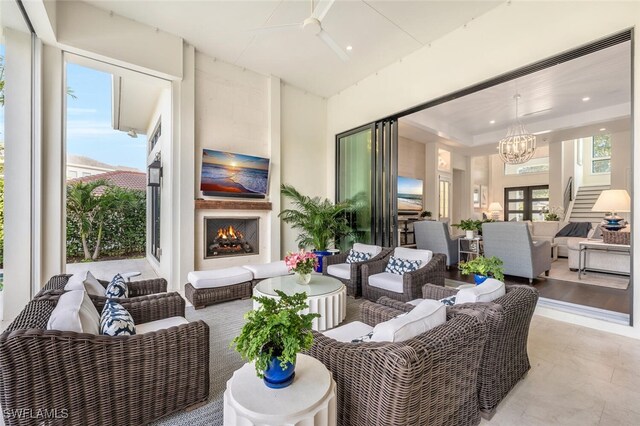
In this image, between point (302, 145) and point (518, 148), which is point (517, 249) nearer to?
point (518, 148)

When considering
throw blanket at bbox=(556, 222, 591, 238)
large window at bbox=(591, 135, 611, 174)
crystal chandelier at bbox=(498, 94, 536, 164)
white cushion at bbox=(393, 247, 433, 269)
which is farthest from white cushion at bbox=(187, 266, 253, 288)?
large window at bbox=(591, 135, 611, 174)

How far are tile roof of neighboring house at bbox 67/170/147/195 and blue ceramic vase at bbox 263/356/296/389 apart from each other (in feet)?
23.7

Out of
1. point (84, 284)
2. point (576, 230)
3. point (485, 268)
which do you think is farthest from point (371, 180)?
point (576, 230)

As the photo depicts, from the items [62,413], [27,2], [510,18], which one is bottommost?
[62,413]

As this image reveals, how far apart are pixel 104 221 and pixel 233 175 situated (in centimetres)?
407

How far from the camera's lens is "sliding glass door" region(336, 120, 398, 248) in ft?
16.6

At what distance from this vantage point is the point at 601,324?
2.92 m

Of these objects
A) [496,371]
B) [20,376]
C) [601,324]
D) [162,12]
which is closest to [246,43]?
[162,12]

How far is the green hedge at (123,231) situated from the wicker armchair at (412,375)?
730 cm

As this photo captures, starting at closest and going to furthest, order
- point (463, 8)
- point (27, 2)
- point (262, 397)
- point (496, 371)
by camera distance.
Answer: point (262, 397) < point (496, 371) < point (27, 2) < point (463, 8)

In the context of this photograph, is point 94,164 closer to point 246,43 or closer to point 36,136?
point 36,136

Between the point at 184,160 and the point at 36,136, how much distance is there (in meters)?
1.67

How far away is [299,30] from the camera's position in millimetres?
4008

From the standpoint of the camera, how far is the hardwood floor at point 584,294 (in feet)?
11.1
